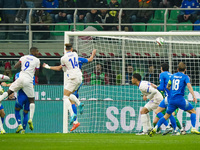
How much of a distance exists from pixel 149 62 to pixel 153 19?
7.83 feet

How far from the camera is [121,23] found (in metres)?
18.4

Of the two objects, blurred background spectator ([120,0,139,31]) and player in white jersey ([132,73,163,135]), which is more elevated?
blurred background spectator ([120,0,139,31])

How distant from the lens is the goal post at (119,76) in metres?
16.9

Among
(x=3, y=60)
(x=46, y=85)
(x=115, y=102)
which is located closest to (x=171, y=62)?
(x=115, y=102)

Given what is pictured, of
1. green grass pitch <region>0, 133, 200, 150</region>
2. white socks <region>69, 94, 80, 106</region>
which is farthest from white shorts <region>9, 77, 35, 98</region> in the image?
green grass pitch <region>0, 133, 200, 150</region>

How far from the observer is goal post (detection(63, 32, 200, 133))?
16.9 metres

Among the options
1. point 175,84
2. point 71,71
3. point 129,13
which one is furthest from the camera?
point 129,13

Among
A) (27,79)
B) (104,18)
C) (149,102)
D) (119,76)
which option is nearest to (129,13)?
(104,18)

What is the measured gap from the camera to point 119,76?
17.1m

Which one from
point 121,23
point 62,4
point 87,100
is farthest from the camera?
point 62,4

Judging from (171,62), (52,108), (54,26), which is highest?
(54,26)

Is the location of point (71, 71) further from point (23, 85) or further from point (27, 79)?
point (23, 85)

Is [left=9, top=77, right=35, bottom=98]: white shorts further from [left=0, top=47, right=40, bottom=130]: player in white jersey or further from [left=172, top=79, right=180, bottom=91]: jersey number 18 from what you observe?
[left=172, top=79, right=180, bottom=91]: jersey number 18

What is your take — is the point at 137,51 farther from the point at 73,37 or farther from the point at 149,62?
the point at 73,37
